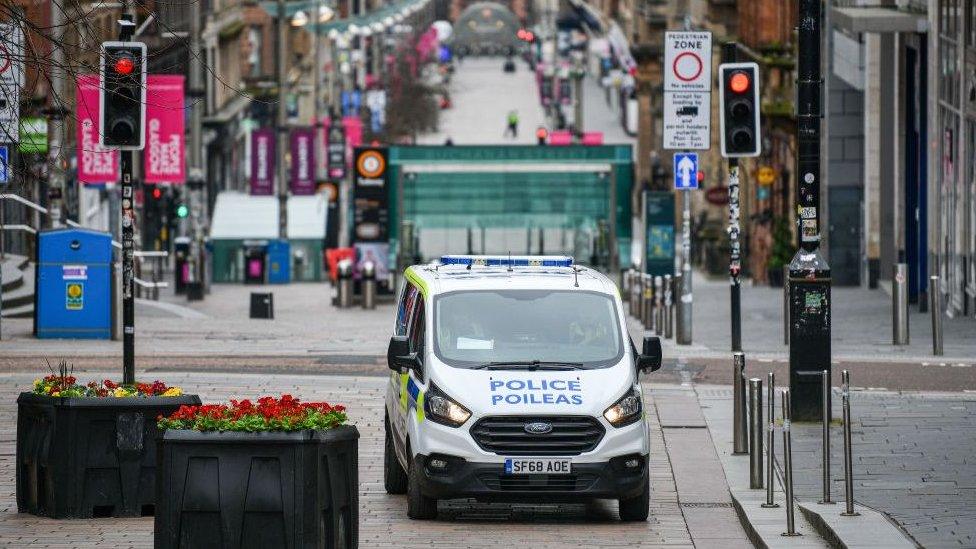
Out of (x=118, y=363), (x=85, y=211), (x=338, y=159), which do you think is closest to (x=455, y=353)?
(x=118, y=363)

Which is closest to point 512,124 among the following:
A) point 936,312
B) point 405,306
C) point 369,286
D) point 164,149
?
point 369,286

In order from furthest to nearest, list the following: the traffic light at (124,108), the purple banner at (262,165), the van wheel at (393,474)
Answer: the purple banner at (262,165), the traffic light at (124,108), the van wheel at (393,474)

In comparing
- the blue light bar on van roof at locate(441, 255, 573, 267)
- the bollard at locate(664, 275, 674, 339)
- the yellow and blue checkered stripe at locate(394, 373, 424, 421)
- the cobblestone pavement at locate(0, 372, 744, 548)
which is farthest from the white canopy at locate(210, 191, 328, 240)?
the yellow and blue checkered stripe at locate(394, 373, 424, 421)

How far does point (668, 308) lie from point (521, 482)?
17417mm

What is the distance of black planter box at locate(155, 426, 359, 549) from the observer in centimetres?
1148

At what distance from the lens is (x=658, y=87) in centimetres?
9075

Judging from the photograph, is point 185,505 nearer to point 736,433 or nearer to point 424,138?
point 736,433

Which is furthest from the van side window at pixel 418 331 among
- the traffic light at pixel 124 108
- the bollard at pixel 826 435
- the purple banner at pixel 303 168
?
the purple banner at pixel 303 168

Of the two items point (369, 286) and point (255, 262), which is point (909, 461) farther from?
point (255, 262)

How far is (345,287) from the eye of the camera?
44.6 meters

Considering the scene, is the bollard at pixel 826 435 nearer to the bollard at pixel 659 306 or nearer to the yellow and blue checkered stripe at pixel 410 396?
the yellow and blue checkered stripe at pixel 410 396

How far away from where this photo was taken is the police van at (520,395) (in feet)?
45.4

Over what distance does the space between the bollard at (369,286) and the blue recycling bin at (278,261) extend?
16492 millimetres

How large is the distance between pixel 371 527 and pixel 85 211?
4553 cm
